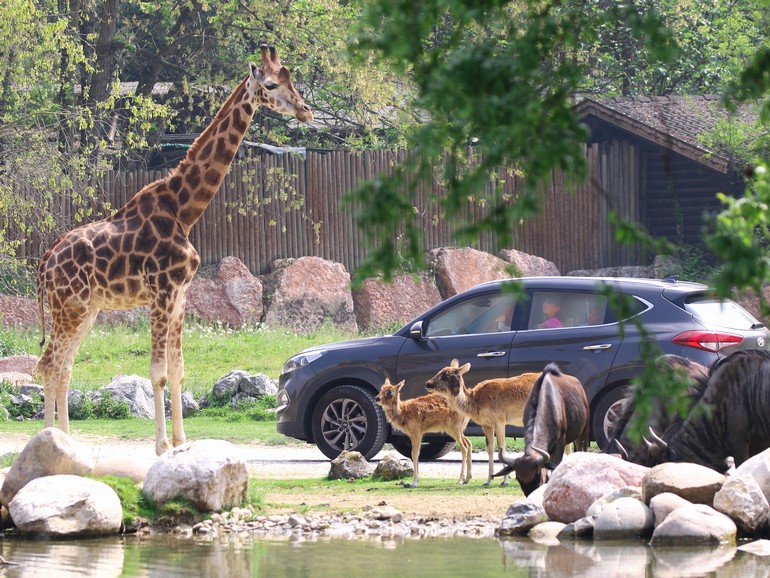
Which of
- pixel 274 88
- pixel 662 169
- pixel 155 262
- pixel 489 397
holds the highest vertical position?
pixel 662 169

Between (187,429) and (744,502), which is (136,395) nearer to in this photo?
(187,429)

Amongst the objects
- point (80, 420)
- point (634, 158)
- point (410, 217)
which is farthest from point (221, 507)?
point (634, 158)

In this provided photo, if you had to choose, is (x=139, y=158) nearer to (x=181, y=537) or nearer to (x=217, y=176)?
(x=217, y=176)

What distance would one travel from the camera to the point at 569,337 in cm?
1409

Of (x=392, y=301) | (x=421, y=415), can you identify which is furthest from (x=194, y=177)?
(x=392, y=301)

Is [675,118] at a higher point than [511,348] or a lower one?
higher

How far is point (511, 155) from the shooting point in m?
5.25

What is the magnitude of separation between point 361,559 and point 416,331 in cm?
521

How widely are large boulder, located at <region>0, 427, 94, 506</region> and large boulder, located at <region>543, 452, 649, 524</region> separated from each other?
4026mm

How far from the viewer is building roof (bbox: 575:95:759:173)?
28.6m

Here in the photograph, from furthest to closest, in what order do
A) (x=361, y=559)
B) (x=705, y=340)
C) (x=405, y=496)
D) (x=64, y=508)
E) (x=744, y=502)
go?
(x=705, y=340), (x=405, y=496), (x=64, y=508), (x=744, y=502), (x=361, y=559)

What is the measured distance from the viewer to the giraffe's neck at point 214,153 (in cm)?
1449

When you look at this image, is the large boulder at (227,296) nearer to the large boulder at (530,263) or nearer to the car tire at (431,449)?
the large boulder at (530,263)

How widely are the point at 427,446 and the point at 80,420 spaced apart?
638 cm
